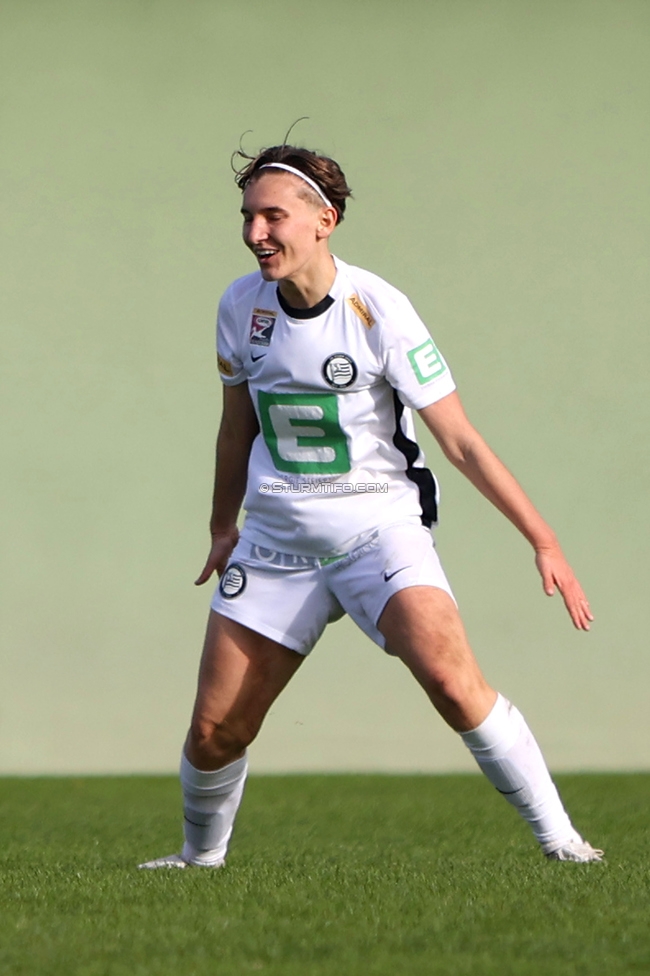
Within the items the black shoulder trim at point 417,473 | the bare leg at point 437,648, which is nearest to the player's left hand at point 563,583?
the bare leg at point 437,648

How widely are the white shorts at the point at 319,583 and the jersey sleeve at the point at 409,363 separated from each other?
12.1 inches

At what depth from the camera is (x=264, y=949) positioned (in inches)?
87.0

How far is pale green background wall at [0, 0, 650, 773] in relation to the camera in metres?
5.83

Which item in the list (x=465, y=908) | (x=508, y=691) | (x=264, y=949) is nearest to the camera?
(x=264, y=949)

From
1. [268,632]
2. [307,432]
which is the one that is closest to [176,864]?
[268,632]

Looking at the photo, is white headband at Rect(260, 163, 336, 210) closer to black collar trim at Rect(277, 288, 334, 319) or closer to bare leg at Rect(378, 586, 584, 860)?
black collar trim at Rect(277, 288, 334, 319)

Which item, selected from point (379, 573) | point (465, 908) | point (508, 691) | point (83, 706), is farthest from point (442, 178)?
point (465, 908)

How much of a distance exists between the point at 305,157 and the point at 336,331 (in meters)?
0.42

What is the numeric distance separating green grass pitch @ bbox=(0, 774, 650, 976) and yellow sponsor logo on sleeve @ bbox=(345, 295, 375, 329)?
1256 millimetres

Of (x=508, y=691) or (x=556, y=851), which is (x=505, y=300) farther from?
(x=556, y=851)

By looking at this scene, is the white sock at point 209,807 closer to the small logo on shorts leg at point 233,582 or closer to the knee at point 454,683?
the small logo on shorts leg at point 233,582

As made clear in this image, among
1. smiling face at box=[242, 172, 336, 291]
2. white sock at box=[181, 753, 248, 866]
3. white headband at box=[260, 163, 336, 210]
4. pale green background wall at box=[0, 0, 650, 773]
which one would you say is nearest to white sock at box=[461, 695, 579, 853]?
white sock at box=[181, 753, 248, 866]

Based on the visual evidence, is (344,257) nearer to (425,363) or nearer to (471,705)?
(425,363)

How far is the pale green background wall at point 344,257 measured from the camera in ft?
19.1
